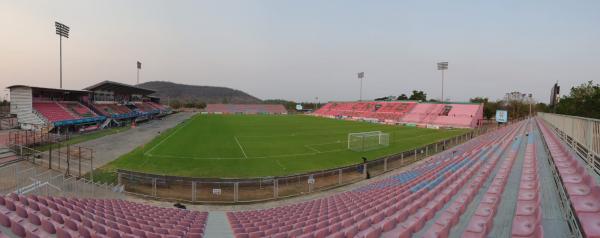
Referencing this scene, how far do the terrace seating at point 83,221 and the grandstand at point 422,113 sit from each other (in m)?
56.1

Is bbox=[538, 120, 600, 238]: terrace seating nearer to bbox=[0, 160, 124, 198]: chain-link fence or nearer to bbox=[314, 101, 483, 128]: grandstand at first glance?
bbox=[0, 160, 124, 198]: chain-link fence

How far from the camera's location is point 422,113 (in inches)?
2454

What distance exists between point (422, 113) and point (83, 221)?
65.8 meters

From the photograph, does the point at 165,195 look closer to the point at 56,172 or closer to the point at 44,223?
the point at 44,223

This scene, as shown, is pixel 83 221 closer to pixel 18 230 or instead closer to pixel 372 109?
pixel 18 230

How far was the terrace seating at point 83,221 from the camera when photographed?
5.52 m

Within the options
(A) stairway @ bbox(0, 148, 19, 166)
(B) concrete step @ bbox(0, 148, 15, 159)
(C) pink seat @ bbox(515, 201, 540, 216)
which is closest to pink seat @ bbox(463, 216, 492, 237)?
(C) pink seat @ bbox(515, 201, 540, 216)

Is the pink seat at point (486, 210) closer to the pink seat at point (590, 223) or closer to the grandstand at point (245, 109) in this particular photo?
the pink seat at point (590, 223)

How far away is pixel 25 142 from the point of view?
24.1m

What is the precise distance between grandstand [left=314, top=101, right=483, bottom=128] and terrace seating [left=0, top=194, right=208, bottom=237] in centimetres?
5607

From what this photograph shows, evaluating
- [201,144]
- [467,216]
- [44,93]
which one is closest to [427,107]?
[201,144]

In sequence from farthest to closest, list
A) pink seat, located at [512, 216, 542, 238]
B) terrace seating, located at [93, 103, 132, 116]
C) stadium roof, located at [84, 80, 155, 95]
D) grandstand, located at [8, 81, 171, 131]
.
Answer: stadium roof, located at [84, 80, 155, 95] < terrace seating, located at [93, 103, 132, 116] < grandstand, located at [8, 81, 171, 131] < pink seat, located at [512, 216, 542, 238]

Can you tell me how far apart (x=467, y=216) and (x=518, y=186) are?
6.79 ft

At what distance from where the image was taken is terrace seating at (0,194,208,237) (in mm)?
5516
